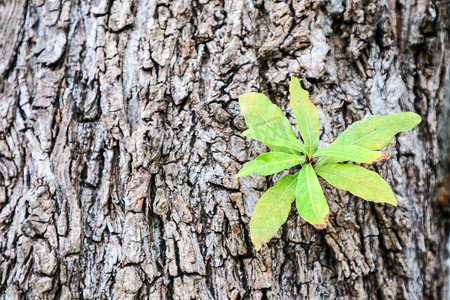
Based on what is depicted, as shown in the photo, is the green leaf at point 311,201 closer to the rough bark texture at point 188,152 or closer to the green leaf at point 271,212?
the green leaf at point 271,212

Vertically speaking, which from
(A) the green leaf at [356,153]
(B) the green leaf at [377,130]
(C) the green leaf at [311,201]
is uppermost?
(B) the green leaf at [377,130]

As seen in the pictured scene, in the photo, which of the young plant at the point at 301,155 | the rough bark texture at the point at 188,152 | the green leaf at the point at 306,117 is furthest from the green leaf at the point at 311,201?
the rough bark texture at the point at 188,152

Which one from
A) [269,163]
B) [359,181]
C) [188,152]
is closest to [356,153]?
[359,181]

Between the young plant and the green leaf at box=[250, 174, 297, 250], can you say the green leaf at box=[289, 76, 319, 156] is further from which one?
the green leaf at box=[250, 174, 297, 250]

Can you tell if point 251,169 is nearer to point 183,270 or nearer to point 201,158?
point 201,158

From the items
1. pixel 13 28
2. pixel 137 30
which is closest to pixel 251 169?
pixel 137 30

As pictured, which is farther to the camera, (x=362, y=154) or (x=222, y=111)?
(x=222, y=111)

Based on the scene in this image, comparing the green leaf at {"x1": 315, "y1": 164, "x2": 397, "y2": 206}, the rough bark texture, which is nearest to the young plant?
the green leaf at {"x1": 315, "y1": 164, "x2": 397, "y2": 206}
